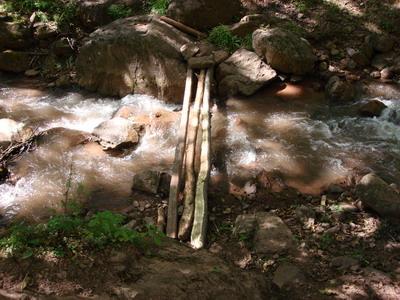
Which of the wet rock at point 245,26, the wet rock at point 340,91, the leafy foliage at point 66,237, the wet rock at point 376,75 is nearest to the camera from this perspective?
the leafy foliage at point 66,237

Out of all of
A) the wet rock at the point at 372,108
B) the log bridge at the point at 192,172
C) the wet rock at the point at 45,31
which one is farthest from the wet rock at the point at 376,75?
the wet rock at the point at 45,31

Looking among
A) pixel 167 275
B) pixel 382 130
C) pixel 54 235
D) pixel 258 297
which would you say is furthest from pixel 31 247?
pixel 382 130

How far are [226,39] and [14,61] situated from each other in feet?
16.4

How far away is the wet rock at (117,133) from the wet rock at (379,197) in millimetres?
3801

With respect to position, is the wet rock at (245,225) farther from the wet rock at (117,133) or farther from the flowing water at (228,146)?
the wet rock at (117,133)

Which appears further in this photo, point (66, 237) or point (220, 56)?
point (220, 56)

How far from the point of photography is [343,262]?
4379 millimetres

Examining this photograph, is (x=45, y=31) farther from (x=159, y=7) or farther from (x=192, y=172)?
(x=192, y=172)

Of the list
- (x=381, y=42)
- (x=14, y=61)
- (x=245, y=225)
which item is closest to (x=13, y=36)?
(x=14, y=61)

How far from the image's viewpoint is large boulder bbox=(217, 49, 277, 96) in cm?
815

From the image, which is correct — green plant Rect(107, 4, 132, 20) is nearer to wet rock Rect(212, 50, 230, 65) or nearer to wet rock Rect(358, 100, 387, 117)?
wet rock Rect(212, 50, 230, 65)

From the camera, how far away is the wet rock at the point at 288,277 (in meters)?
4.13

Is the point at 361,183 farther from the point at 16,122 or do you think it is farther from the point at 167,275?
→ the point at 16,122

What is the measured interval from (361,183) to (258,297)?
2551 millimetres
